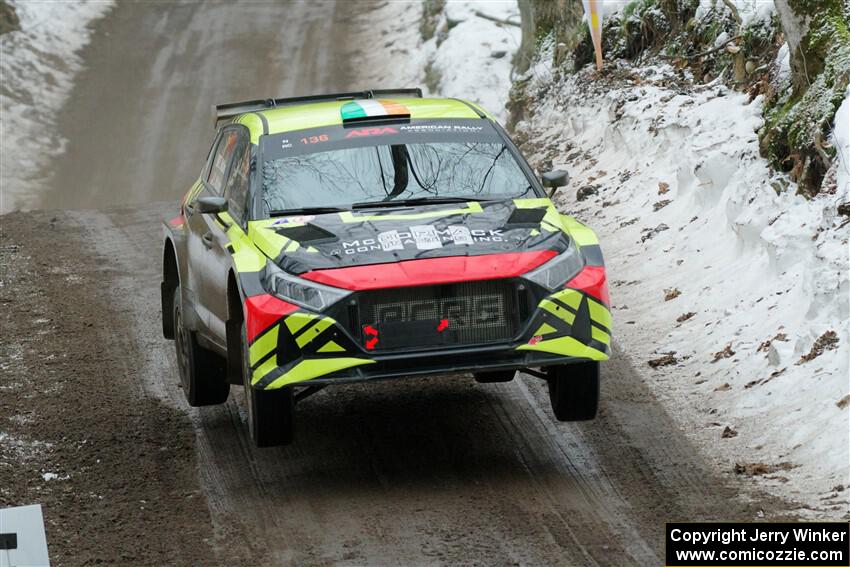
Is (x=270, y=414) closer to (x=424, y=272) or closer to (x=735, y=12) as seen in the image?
(x=424, y=272)

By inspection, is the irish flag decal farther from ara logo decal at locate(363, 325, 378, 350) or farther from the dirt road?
ara logo decal at locate(363, 325, 378, 350)

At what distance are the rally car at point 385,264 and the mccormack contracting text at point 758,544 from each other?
3.76 ft

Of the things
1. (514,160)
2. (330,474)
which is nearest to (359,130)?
(514,160)

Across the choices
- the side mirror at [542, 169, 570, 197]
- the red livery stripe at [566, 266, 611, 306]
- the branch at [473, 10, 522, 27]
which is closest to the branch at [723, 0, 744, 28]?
the side mirror at [542, 169, 570, 197]

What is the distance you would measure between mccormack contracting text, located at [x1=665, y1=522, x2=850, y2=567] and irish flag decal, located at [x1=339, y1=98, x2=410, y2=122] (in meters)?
3.25

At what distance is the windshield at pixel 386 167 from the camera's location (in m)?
7.70

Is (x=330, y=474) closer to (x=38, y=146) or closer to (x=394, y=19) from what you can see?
(x=38, y=146)

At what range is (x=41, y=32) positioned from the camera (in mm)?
29797

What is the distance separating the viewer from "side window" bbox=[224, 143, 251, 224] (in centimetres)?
787

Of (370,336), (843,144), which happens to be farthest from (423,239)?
(843,144)

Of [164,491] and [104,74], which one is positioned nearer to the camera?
[164,491]

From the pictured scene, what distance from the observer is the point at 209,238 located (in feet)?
26.9

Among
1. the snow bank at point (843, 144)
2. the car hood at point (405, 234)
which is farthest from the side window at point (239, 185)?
the snow bank at point (843, 144)

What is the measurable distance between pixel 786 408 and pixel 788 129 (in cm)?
328
